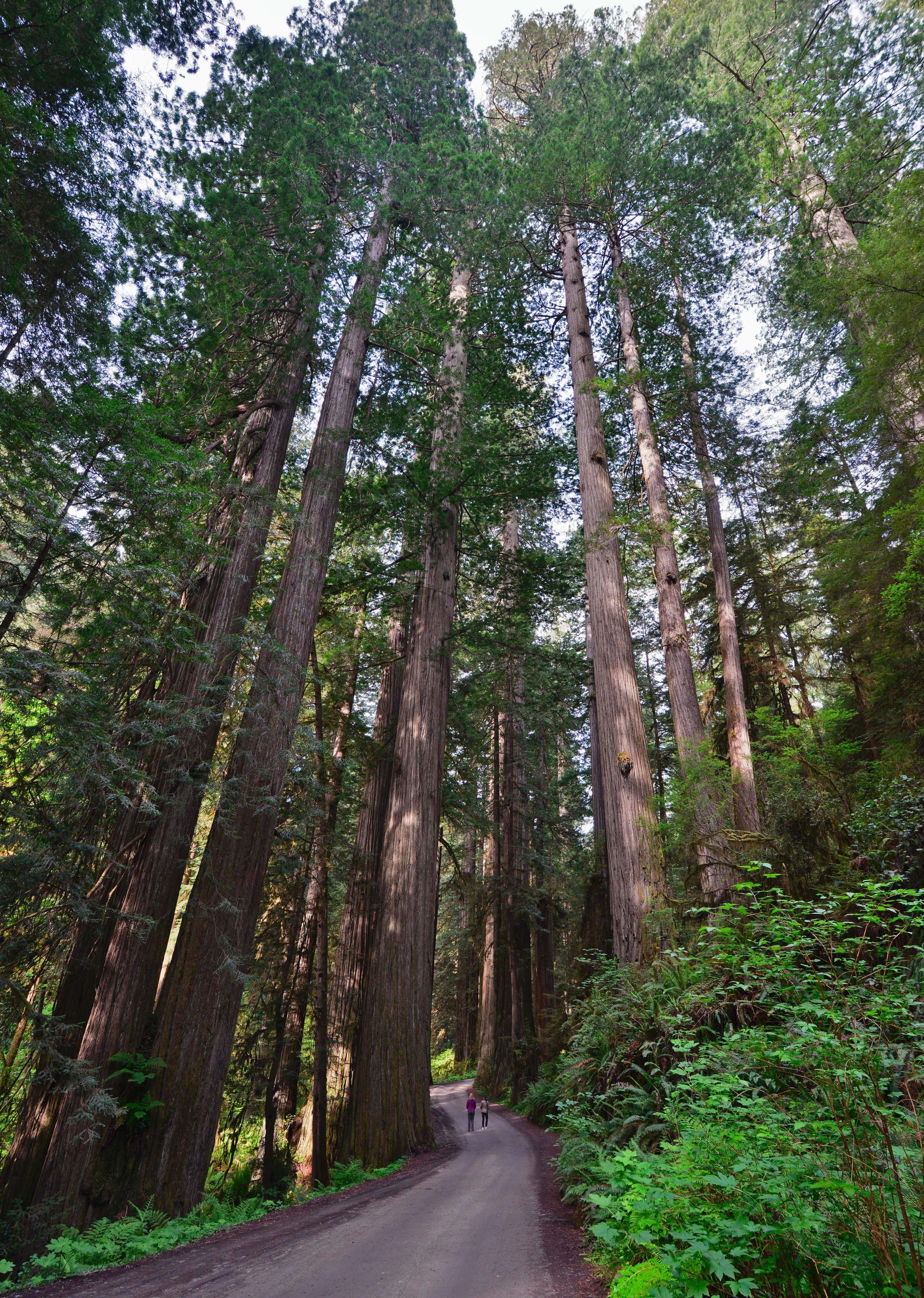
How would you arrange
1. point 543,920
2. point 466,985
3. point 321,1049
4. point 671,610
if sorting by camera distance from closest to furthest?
point 321,1049
point 671,610
point 543,920
point 466,985

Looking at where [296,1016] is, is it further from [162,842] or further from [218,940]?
[162,842]

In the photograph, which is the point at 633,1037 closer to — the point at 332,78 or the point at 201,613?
the point at 201,613

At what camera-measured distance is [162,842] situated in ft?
21.2

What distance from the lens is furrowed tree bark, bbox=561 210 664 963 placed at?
6.71 meters

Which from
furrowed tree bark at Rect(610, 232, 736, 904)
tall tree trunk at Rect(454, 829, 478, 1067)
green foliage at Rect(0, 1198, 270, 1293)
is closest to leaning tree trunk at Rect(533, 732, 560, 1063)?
tall tree trunk at Rect(454, 829, 478, 1067)

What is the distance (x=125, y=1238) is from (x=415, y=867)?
463cm

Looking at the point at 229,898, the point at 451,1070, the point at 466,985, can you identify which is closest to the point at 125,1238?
the point at 229,898

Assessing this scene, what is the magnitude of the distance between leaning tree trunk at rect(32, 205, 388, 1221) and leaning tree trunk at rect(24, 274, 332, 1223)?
9cm

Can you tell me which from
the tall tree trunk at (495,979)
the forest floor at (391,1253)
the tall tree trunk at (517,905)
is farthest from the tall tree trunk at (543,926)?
the forest floor at (391,1253)

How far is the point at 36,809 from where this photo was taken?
15.2 ft

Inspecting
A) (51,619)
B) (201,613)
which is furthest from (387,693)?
(51,619)

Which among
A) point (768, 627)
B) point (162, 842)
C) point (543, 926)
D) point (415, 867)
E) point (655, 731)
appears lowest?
point (162, 842)

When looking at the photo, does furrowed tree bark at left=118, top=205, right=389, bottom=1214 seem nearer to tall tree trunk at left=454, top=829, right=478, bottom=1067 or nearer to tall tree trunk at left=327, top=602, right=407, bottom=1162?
tall tree trunk at left=327, top=602, right=407, bottom=1162

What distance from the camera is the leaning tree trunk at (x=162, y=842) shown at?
4953 millimetres
